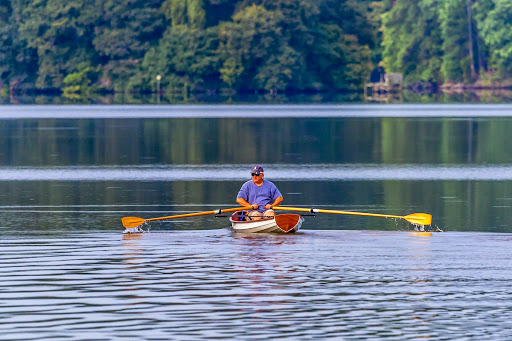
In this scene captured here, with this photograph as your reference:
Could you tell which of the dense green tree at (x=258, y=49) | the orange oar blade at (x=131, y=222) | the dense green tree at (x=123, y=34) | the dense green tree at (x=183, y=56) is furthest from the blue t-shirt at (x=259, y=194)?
the dense green tree at (x=123, y=34)

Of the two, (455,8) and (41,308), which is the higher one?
(455,8)

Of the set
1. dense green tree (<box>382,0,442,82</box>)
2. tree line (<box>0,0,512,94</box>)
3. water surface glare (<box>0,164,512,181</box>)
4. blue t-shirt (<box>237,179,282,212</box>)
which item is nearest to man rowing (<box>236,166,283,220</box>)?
blue t-shirt (<box>237,179,282,212</box>)

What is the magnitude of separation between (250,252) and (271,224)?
2217 millimetres

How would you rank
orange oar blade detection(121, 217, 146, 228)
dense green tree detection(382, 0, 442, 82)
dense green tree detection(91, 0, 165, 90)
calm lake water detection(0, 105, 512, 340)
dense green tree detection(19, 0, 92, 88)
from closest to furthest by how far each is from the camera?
calm lake water detection(0, 105, 512, 340) → orange oar blade detection(121, 217, 146, 228) → dense green tree detection(91, 0, 165, 90) → dense green tree detection(19, 0, 92, 88) → dense green tree detection(382, 0, 442, 82)

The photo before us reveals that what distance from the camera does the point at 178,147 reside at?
52.0m

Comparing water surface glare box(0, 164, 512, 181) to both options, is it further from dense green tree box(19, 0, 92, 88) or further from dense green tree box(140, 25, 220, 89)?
dense green tree box(19, 0, 92, 88)

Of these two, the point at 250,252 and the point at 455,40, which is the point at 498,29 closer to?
the point at 455,40

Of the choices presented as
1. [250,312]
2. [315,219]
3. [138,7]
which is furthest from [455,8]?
[250,312]

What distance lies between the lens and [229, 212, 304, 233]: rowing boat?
2170 centimetres

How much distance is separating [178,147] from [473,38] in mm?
108550

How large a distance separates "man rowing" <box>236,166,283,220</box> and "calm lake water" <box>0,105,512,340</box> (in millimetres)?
560

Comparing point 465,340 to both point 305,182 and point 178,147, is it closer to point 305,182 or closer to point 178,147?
point 305,182

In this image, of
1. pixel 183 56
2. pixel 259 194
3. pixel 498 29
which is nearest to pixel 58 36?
pixel 183 56

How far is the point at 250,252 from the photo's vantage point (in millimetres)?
19656
